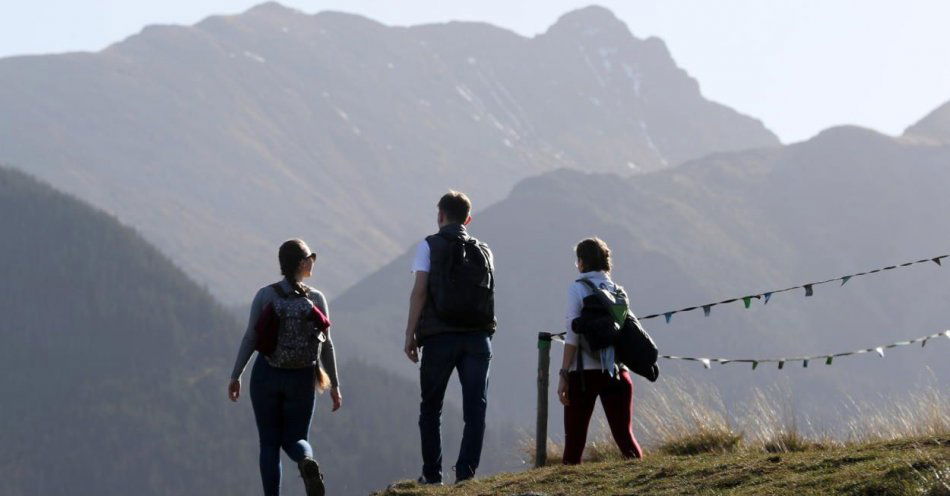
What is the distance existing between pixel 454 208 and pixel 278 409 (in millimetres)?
1661

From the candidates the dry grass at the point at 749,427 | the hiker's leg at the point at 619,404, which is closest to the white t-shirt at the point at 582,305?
the hiker's leg at the point at 619,404

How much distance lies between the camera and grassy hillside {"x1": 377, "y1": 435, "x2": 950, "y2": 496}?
21.3ft

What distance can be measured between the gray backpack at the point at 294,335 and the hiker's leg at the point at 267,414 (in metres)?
0.09

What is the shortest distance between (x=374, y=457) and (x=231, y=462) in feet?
49.5

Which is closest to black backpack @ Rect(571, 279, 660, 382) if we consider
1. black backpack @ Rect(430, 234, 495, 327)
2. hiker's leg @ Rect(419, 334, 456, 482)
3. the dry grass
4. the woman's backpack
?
black backpack @ Rect(430, 234, 495, 327)

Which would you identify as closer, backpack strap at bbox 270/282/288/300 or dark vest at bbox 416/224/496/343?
backpack strap at bbox 270/282/288/300

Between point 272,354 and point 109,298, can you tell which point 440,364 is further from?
point 109,298

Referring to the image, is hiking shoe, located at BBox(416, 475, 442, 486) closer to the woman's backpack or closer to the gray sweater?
the gray sweater

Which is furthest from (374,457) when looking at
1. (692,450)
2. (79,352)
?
(692,450)

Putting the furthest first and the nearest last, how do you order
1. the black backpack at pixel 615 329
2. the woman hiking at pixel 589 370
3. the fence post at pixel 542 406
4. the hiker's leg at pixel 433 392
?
1. the fence post at pixel 542 406
2. the hiker's leg at pixel 433 392
3. the woman hiking at pixel 589 370
4. the black backpack at pixel 615 329

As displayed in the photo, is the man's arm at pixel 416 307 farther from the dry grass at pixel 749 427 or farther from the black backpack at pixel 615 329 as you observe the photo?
the dry grass at pixel 749 427

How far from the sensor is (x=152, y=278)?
588ft

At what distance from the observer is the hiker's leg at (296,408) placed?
824 centimetres

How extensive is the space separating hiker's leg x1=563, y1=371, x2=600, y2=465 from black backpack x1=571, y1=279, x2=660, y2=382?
0.82ft
